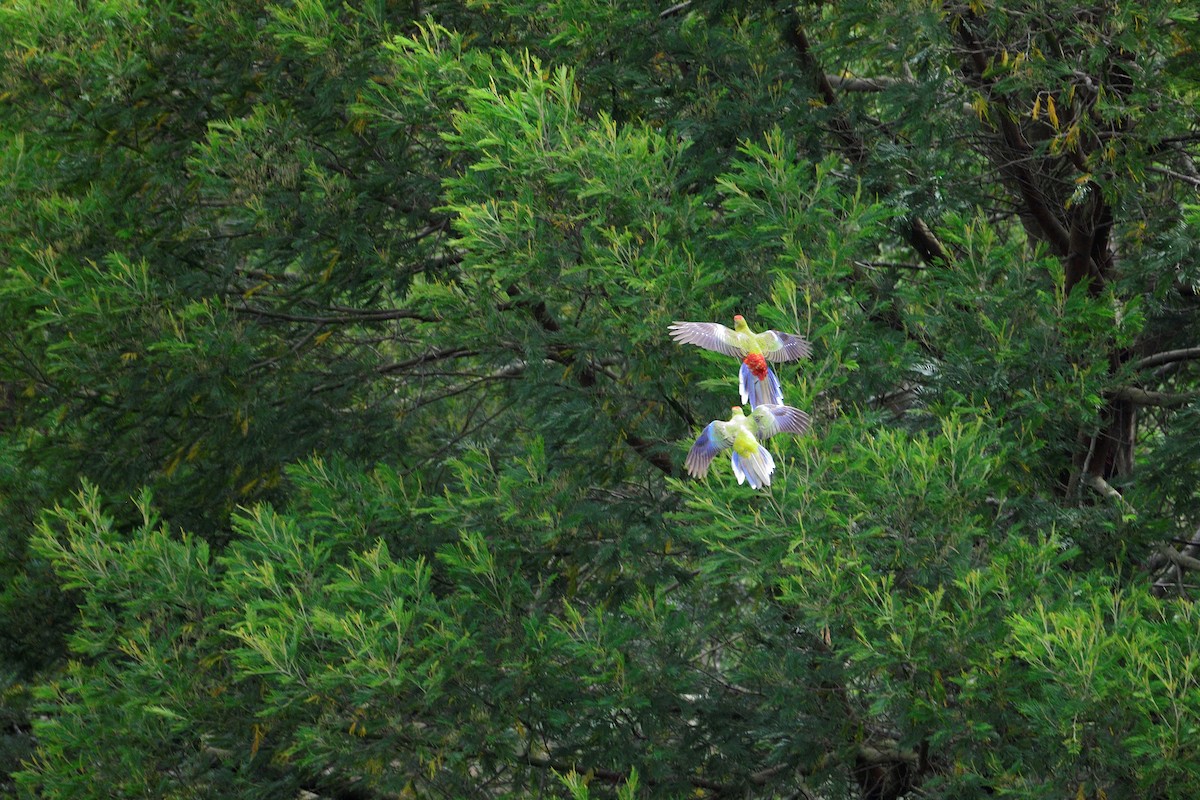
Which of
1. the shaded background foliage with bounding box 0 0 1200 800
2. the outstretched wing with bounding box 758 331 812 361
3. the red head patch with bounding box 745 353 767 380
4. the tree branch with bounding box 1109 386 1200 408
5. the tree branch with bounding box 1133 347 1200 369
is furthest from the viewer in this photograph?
the tree branch with bounding box 1133 347 1200 369

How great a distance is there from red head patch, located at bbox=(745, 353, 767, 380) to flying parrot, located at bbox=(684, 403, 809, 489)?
87 millimetres

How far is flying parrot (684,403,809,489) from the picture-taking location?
333 centimetres

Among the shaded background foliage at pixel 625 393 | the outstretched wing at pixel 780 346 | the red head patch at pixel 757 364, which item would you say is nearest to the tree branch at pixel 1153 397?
the shaded background foliage at pixel 625 393

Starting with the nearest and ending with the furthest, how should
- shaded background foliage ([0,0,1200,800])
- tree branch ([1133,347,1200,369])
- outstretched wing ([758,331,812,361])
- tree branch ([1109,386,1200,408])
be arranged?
outstretched wing ([758,331,812,361]) < shaded background foliage ([0,0,1200,800]) < tree branch ([1109,386,1200,408]) < tree branch ([1133,347,1200,369])

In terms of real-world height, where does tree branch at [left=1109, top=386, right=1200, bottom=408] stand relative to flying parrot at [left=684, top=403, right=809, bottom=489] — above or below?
below

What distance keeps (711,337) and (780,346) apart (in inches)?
12.0

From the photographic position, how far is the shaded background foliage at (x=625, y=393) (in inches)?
171

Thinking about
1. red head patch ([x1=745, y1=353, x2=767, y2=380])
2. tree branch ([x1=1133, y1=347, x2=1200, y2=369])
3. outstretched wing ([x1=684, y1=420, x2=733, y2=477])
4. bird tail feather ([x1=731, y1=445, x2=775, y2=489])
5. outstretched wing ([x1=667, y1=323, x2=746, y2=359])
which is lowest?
Answer: tree branch ([x1=1133, y1=347, x2=1200, y2=369])

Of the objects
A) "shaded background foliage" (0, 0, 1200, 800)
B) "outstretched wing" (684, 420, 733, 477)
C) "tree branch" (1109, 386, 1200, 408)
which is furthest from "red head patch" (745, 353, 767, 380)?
"tree branch" (1109, 386, 1200, 408)

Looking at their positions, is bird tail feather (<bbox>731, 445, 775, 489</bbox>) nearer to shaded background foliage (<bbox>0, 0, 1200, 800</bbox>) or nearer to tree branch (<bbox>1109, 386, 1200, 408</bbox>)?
shaded background foliage (<bbox>0, 0, 1200, 800</bbox>)

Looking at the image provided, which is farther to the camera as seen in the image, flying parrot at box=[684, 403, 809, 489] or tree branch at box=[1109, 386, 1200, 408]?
tree branch at box=[1109, 386, 1200, 408]

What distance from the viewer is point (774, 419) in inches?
132

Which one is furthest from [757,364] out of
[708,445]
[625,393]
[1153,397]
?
[1153,397]

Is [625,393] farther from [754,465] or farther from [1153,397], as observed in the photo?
[1153,397]
